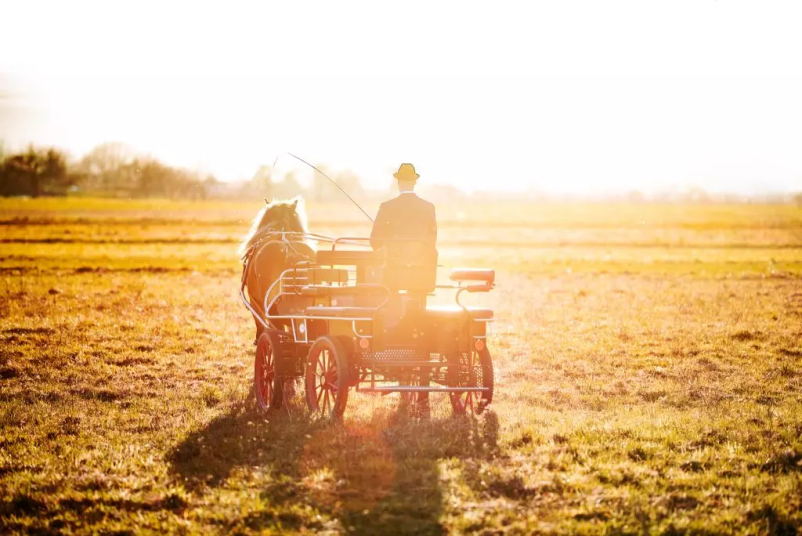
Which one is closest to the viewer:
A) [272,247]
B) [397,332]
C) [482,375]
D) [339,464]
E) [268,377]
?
[339,464]

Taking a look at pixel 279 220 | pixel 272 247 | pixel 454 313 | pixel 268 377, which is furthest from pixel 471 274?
pixel 279 220

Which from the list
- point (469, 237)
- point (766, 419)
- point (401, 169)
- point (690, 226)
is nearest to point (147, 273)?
point (401, 169)

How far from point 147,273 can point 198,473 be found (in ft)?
81.6

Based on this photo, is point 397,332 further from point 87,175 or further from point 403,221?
point 87,175

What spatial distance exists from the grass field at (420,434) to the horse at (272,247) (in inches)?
54.5

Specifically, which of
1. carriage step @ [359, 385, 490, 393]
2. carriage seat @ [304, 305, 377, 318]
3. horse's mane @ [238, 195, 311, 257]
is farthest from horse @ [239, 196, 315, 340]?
carriage step @ [359, 385, 490, 393]

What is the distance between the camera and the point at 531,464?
285 inches

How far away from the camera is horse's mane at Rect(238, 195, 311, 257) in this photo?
11375mm

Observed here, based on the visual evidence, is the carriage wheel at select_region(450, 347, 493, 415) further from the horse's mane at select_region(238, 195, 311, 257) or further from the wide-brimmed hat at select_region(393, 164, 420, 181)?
the horse's mane at select_region(238, 195, 311, 257)

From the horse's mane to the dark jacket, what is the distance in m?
2.48

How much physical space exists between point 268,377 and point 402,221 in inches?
102

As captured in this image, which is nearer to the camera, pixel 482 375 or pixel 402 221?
pixel 482 375

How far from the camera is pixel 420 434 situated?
→ 8211mm

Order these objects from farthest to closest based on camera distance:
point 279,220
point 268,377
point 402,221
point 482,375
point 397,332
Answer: point 279,220, point 268,377, point 402,221, point 482,375, point 397,332
